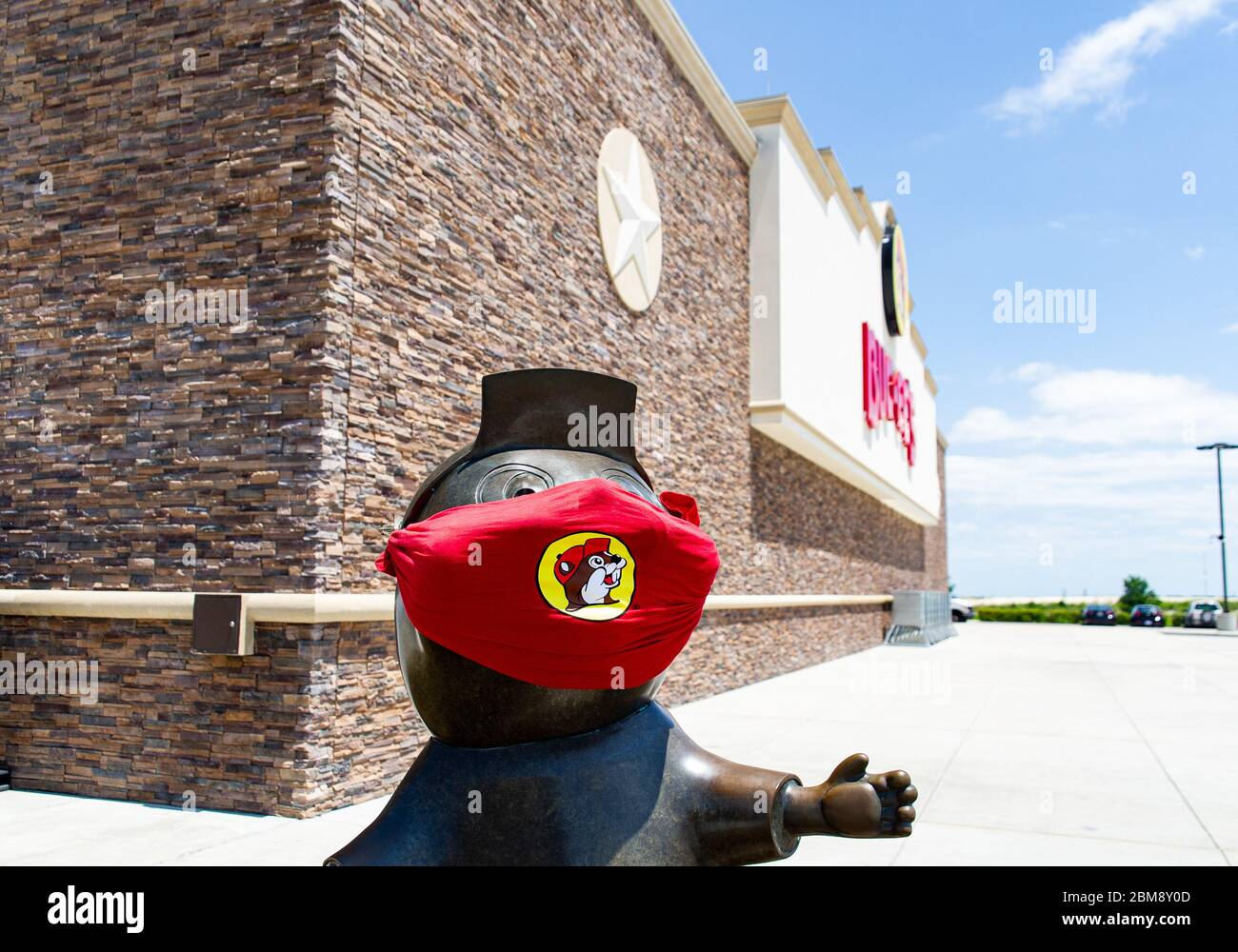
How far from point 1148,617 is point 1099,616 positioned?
80.9 inches

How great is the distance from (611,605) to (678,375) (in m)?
9.40

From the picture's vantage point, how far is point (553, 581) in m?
2.88

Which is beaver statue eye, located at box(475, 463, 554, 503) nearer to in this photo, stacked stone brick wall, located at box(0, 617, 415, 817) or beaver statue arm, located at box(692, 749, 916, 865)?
beaver statue arm, located at box(692, 749, 916, 865)

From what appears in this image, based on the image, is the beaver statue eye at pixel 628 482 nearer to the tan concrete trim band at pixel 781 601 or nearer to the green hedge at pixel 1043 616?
the tan concrete trim band at pixel 781 601

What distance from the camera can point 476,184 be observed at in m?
7.75

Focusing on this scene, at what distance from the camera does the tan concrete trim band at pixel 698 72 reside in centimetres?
1156

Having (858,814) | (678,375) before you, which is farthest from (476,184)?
(858,814)

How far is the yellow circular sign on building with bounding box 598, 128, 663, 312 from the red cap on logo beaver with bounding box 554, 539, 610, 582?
7.67m

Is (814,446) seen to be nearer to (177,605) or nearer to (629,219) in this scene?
(629,219)

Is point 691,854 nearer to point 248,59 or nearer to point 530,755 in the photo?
point 530,755

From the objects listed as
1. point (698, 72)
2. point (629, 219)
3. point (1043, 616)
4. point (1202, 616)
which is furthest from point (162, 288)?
point (1043, 616)

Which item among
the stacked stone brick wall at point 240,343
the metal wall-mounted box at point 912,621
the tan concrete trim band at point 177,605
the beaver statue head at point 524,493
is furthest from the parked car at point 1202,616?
the beaver statue head at point 524,493

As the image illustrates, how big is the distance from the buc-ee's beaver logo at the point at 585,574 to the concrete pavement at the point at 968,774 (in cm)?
300
